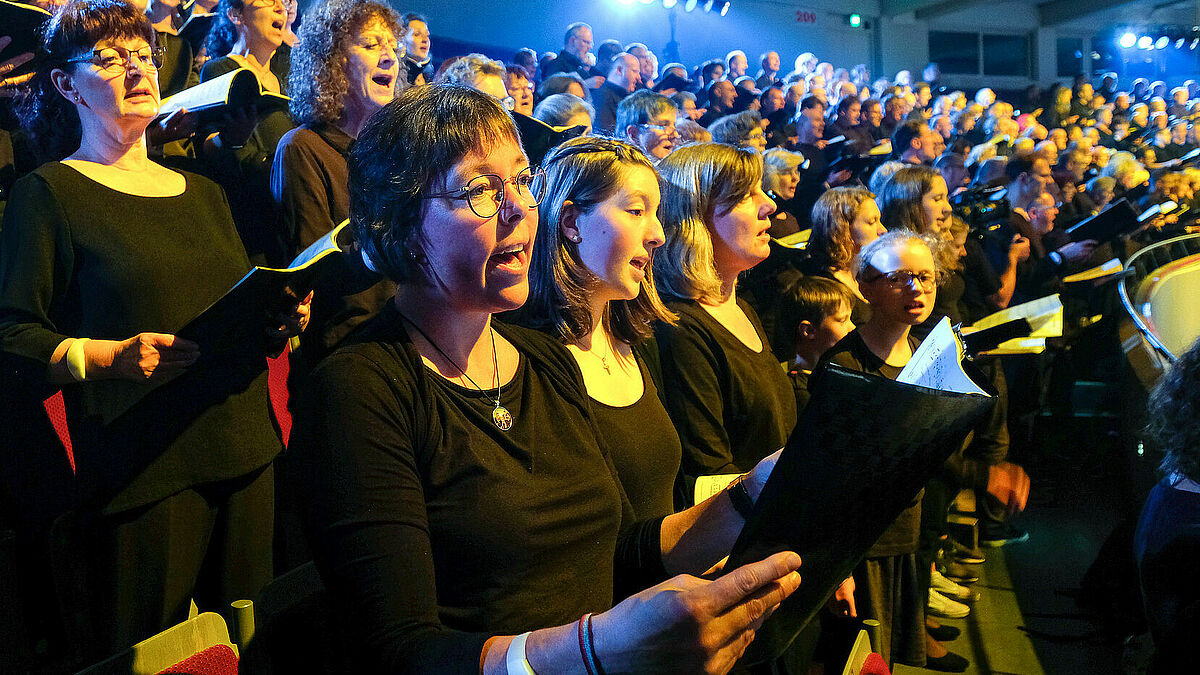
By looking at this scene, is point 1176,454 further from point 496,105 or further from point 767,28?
point 767,28

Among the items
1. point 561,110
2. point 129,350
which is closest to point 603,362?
point 129,350

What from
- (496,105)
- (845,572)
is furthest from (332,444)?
(845,572)

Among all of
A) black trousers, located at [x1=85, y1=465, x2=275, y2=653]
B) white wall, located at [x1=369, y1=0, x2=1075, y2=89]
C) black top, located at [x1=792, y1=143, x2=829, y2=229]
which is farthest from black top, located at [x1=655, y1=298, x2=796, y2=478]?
white wall, located at [x1=369, y1=0, x2=1075, y2=89]

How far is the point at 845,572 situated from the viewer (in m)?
1.00

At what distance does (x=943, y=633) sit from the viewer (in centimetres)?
298

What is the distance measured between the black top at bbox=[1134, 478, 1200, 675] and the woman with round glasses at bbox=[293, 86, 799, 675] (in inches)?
36.5

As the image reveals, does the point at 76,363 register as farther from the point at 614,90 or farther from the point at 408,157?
the point at 614,90

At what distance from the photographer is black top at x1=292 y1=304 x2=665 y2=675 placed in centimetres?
87

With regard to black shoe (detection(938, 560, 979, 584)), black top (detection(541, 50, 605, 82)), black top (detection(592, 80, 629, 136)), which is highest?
black top (detection(541, 50, 605, 82))

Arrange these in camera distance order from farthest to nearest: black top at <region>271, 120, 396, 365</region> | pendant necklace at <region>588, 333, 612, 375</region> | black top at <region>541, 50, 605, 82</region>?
black top at <region>541, 50, 605, 82</region>
black top at <region>271, 120, 396, 365</region>
pendant necklace at <region>588, 333, 612, 375</region>

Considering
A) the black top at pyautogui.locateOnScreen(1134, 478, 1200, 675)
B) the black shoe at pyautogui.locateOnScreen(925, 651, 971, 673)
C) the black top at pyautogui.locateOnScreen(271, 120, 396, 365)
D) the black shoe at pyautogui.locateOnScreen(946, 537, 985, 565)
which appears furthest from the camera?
the black shoe at pyautogui.locateOnScreen(946, 537, 985, 565)

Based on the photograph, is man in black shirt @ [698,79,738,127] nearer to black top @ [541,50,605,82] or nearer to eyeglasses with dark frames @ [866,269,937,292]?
black top @ [541,50,605,82]

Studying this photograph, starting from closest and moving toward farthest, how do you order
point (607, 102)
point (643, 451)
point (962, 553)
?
point (643, 451), point (962, 553), point (607, 102)

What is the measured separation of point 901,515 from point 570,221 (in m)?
1.19
